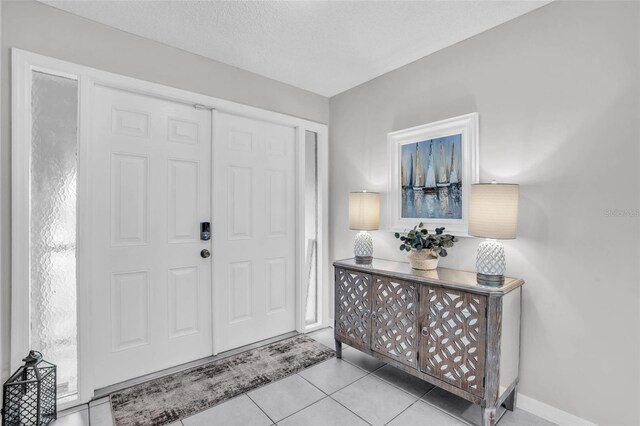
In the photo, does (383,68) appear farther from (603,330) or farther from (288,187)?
(603,330)

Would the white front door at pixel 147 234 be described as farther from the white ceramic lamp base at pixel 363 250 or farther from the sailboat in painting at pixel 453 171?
the sailboat in painting at pixel 453 171

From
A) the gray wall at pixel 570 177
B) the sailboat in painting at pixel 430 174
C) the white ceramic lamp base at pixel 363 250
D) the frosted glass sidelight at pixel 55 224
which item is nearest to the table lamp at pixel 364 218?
the white ceramic lamp base at pixel 363 250

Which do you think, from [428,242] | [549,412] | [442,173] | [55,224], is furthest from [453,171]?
[55,224]

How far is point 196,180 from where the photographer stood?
8.43ft

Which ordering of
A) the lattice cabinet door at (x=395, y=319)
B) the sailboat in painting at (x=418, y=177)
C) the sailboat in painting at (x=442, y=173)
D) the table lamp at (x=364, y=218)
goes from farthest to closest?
1. the table lamp at (x=364, y=218)
2. the sailboat in painting at (x=418, y=177)
3. the sailboat in painting at (x=442, y=173)
4. the lattice cabinet door at (x=395, y=319)

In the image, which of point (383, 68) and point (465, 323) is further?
point (383, 68)

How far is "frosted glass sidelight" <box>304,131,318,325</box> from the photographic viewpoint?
10.9 feet

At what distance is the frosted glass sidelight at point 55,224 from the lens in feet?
6.44

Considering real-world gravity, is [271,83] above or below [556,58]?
above

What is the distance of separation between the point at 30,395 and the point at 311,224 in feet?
7.82

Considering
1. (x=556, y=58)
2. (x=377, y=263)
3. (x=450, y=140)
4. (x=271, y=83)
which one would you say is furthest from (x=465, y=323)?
(x=271, y=83)

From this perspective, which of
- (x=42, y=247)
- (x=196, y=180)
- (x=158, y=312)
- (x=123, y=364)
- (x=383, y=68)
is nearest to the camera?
(x=42, y=247)

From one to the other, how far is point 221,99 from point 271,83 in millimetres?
548

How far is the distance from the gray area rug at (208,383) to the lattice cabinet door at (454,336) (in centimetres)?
102
